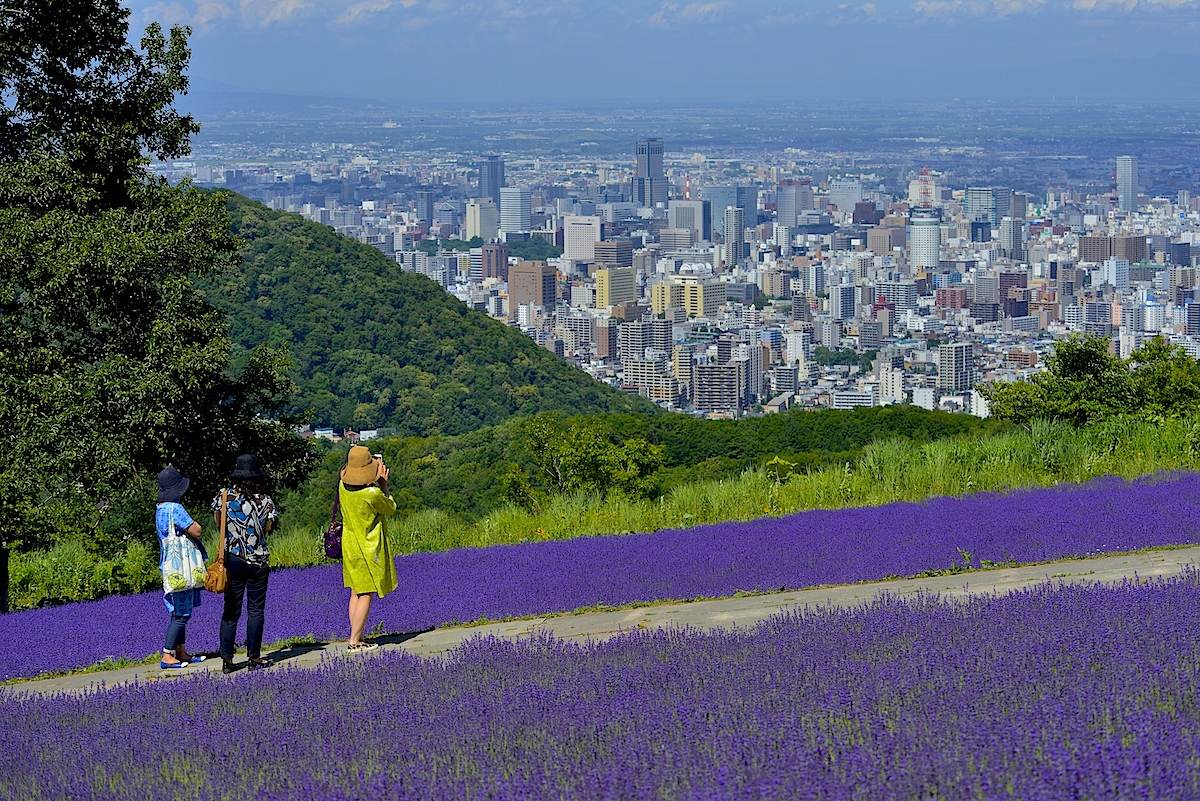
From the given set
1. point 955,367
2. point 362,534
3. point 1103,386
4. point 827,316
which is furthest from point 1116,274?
point 362,534

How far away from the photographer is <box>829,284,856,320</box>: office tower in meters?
172

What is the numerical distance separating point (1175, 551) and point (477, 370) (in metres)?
46.4

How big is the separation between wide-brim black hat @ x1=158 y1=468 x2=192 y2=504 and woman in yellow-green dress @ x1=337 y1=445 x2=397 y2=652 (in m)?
0.83

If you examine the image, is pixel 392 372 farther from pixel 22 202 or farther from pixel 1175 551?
pixel 1175 551

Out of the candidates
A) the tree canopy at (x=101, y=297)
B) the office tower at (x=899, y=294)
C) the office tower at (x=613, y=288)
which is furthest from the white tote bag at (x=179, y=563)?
the office tower at (x=899, y=294)

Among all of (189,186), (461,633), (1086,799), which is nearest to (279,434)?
(189,186)

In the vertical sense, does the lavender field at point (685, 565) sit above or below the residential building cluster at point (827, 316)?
above

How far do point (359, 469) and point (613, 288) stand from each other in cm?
17868

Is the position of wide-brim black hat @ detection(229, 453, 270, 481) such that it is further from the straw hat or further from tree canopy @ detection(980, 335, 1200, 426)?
tree canopy @ detection(980, 335, 1200, 426)

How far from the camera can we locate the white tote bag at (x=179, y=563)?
20.8 ft

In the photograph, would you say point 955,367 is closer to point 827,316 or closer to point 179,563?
point 827,316

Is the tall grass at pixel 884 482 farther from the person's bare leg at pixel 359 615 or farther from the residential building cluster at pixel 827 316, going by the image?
the residential building cluster at pixel 827 316

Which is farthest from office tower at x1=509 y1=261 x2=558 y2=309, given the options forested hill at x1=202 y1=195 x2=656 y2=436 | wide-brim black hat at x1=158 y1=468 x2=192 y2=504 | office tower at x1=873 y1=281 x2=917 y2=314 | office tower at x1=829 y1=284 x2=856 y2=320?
wide-brim black hat at x1=158 y1=468 x2=192 y2=504

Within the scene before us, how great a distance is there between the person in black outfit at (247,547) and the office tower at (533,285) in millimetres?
176458
